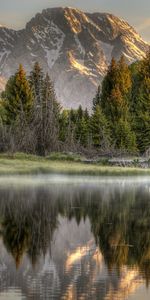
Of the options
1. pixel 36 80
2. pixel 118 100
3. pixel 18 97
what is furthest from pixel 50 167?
pixel 118 100

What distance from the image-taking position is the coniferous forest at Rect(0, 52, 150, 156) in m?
69.0

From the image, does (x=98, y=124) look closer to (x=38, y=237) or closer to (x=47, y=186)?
(x=47, y=186)

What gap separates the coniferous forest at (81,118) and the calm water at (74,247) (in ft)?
109

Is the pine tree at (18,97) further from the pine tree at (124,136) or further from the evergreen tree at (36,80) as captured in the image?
the pine tree at (124,136)

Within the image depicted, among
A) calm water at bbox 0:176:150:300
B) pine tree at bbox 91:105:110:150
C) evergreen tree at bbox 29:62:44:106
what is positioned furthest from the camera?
evergreen tree at bbox 29:62:44:106

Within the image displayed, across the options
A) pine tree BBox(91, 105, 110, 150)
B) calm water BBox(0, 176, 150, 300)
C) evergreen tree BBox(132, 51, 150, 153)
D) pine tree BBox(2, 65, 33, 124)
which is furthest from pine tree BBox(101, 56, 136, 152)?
calm water BBox(0, 176, 150, 300)

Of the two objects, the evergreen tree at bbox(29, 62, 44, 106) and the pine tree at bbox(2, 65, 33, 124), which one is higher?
the evergreen tree at bbox(29, 62, 44, 106)

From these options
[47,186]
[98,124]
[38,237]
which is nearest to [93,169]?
[47,186]

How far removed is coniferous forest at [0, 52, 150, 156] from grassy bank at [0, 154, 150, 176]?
2.55m

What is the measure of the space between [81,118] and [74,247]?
72039 mm

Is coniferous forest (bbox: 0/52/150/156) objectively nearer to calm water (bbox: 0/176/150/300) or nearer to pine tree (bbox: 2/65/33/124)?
pine tree (bbox: 2/65/33/124)

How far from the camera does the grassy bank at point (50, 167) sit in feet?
186

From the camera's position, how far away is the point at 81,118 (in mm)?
90125

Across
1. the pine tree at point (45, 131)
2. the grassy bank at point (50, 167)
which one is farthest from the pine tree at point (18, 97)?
the grassy bank at point (50, 167)
